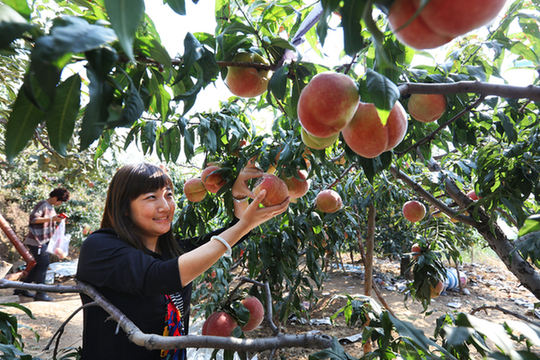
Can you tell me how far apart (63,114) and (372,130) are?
707 mm

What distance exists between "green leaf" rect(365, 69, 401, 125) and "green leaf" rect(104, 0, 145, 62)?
44 cm

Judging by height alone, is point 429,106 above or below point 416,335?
above

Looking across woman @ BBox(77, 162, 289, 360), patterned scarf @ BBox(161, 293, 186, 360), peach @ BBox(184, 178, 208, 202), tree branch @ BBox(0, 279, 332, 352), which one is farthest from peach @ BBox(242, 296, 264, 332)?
tree branch @ BBox(0, 279, 332, 352)

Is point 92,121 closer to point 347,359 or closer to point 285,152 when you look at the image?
point 347,359

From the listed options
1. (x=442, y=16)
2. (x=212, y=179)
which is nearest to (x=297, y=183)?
(x=212, y=179)

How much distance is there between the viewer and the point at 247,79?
113 cm

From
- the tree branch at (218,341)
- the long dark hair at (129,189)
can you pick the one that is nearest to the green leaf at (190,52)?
the tree branch at (218,341)

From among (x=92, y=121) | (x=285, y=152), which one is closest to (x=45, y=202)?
(x=285, y=152)

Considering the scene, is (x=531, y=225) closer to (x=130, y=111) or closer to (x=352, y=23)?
(x=352, y=23)

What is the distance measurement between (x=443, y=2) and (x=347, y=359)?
751 millimetres

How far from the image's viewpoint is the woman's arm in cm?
112

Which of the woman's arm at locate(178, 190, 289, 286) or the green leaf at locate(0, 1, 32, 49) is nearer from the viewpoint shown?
the green leaf at locate(0, 1, 32, 49)

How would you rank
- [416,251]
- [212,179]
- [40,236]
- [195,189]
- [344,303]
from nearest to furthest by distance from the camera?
[212,179] → [195,189] → [416,251] → [40,236] → [344,303]

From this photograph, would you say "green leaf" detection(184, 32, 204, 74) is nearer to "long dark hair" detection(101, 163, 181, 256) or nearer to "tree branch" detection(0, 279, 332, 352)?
"tree branch" detection(0, 279, 332, 352)
